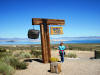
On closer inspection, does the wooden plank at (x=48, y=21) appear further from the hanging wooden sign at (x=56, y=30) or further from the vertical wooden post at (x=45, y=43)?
the hanging wooden sign at (x=56, y=30)

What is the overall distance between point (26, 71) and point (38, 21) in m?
→ 4.05

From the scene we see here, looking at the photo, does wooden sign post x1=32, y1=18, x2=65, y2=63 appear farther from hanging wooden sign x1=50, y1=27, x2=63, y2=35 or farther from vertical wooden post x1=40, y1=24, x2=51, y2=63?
hanging wooden sign x1=50, y1=27, x2=63, y2=35

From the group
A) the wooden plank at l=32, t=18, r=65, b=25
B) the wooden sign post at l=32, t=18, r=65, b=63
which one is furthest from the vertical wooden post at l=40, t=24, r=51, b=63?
the wooden plank at l=32, t=18, r=65, b=25

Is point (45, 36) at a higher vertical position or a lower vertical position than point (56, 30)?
lower

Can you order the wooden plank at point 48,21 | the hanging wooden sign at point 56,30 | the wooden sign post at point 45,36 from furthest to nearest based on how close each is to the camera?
the hanging wooden sign at point 56,30
the wooden sign post at point 45,36
the wooden plank at point 48,21

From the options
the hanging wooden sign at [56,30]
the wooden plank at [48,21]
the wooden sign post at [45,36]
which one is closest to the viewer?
the wooden plank at [48,21]

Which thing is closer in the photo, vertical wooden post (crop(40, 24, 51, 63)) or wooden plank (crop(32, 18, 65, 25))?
wooden plank (crop(32, 18, 65, 25))

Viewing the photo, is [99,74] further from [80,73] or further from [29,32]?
[29,32]

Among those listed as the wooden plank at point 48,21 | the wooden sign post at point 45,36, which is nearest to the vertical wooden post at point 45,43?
the wooden sign post at point 45,36

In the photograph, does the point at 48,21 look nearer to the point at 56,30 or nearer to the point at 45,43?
the point at 56,30

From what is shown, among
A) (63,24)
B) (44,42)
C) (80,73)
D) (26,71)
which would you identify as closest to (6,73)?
(26,71)

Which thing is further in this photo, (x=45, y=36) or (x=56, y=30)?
(x=56, y=30)

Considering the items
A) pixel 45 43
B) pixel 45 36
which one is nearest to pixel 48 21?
pixel 45 36

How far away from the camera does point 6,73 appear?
7.45 meters
